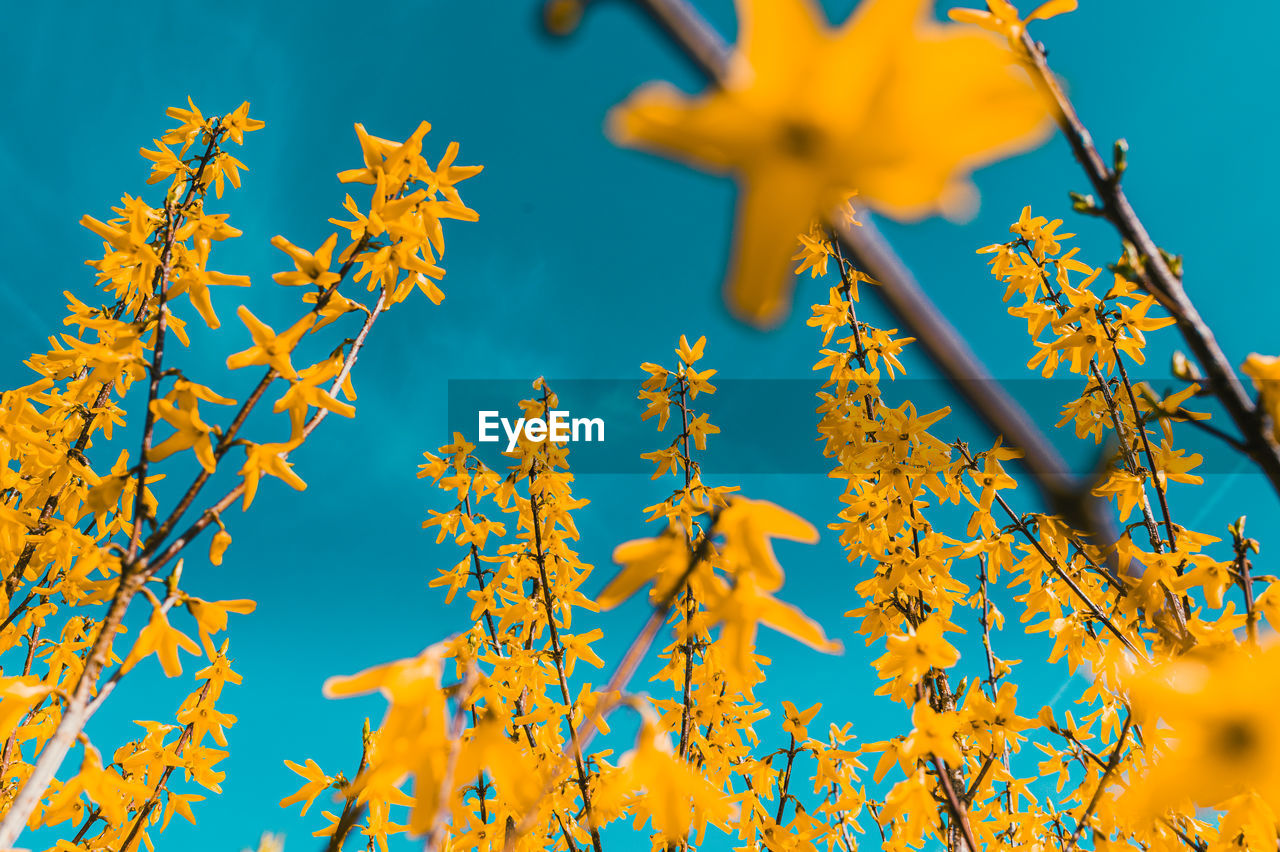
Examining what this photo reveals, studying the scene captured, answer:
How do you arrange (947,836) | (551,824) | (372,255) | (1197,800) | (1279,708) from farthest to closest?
(551,824)
(947,836)
(372,255)
(1197,800)
(1279,708)

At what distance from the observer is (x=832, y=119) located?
425mm

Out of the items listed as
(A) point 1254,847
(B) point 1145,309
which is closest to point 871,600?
(A) point 1254,847

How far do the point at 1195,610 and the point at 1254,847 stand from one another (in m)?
0.91

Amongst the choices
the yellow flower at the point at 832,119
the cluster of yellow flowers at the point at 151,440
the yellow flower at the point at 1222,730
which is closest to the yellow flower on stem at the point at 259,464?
the cluster of yellow flowers at the point at 151,440

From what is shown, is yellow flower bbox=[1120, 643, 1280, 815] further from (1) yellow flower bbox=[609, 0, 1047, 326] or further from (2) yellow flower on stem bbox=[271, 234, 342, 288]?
(2) yellow flower on stem bbox=[271, 234, 342, 288]

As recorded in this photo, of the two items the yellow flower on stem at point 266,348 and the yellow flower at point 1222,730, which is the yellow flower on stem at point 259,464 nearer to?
the yellow flower on stem at point 266,348

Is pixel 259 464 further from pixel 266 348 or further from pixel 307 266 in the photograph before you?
pixel 307 266

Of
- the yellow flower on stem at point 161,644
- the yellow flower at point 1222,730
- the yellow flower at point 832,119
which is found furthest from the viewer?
the yellow flower on stem at point 161,644

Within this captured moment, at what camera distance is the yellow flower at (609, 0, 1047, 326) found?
1.33 ft

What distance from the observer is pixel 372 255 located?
1.98 meters

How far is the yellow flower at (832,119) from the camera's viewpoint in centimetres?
40

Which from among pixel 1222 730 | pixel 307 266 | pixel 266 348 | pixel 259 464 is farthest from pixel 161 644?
pixel 1222 730

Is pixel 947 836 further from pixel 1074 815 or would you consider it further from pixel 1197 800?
pixel 1197 800

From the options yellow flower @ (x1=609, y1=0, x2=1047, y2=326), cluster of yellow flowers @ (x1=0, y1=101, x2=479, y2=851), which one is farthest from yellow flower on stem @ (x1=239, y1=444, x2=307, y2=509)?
yellow flower @ (x1=609, y1=0, x2=1047, y2=326)
